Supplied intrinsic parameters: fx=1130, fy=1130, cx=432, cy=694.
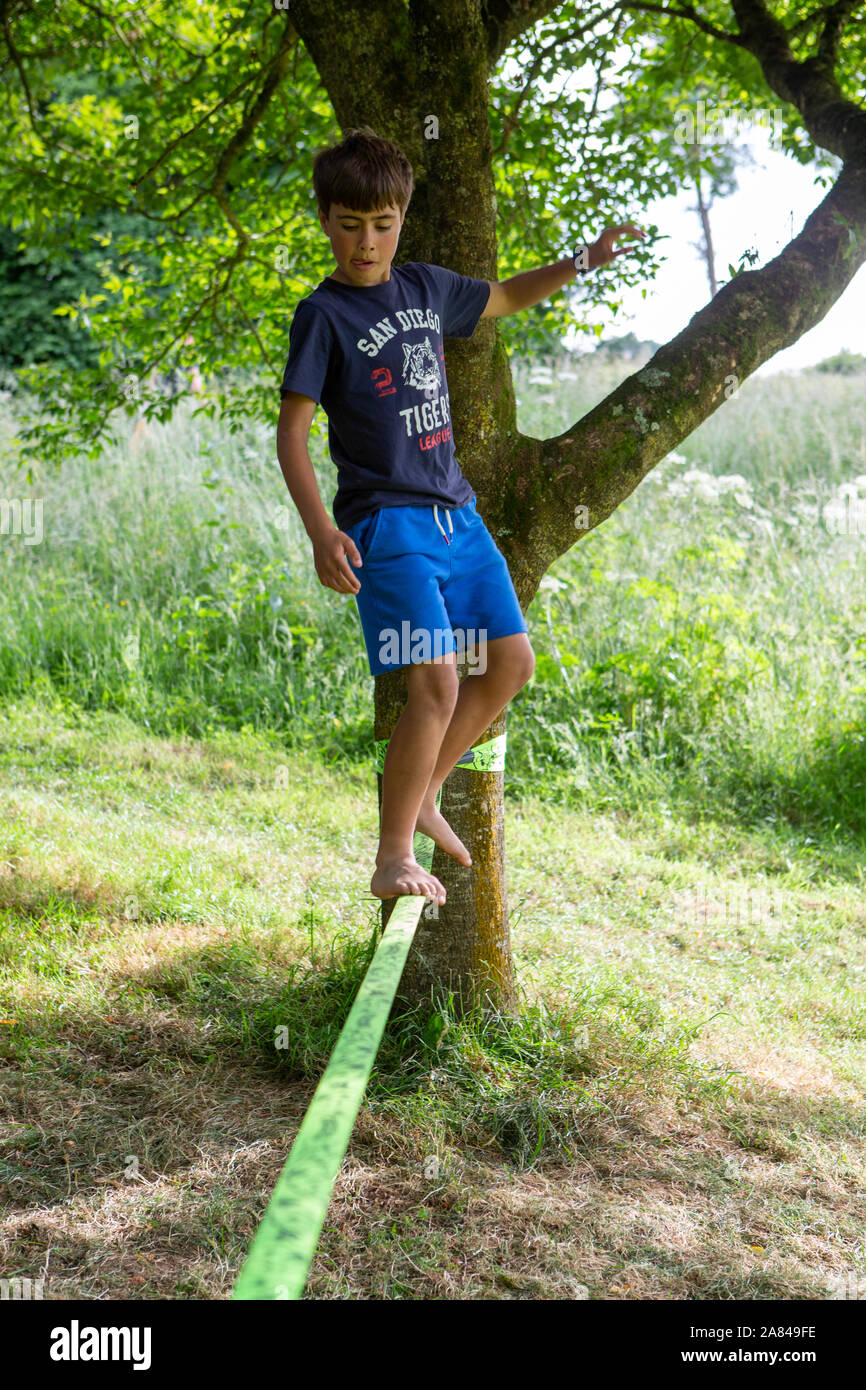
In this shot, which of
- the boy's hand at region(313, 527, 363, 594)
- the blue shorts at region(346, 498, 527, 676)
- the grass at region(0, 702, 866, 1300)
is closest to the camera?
the boy's hand at region(313, 527, 363, 594)

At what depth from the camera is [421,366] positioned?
2.69m

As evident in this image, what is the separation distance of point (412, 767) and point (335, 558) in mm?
605

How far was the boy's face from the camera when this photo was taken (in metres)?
2.53

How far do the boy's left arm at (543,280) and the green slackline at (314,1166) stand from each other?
6.01ft

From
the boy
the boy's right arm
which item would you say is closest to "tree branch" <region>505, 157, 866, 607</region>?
the boy

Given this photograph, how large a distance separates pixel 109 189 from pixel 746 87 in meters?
3.11

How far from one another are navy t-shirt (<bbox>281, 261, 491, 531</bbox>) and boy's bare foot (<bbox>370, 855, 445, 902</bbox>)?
2.75ft

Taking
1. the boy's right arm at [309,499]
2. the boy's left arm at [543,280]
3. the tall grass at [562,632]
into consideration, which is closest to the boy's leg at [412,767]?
the boy's right arm at [309,499]

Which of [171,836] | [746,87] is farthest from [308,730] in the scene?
[746,87]

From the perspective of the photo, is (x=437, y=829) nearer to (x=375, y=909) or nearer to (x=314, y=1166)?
(x=314, y=1166)

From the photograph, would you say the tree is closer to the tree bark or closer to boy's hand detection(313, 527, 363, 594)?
the tree bark

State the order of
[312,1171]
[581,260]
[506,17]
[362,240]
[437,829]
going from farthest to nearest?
[506,17] → [437,829] → [581,260] → [362,240] → [312,1171]

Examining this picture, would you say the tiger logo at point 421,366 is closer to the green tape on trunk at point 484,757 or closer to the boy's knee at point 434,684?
the boy's knee at point 434,684

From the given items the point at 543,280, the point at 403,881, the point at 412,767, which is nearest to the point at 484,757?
the point at 412,767
